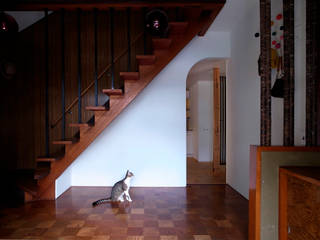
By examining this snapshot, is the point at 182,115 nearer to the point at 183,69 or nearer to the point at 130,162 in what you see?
the point at 183,69

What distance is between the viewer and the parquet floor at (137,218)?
6.75ft

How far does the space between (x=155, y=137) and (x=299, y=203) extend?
2420 mm

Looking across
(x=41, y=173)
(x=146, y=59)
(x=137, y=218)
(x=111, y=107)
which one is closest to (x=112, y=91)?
(x=111, y=107)

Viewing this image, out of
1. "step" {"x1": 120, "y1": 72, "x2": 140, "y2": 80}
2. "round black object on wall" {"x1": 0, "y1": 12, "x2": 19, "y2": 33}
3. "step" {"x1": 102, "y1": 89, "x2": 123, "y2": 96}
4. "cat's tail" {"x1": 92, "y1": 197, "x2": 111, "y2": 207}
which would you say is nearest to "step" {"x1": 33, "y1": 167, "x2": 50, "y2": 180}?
"cat's tail" {"x1": 92, "y1": 197, "x2": 111, "y2": 207}

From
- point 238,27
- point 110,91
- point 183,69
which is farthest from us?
point 183,69

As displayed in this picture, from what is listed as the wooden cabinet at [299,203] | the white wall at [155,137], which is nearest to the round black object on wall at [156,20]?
the white wall at [155,137]

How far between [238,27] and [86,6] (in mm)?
2408

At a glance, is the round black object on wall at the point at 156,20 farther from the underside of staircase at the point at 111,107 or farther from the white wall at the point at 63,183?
the white wall at the point at 63,183

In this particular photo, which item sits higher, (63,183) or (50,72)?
(50,72)

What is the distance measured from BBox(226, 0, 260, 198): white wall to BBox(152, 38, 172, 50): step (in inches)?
46.0

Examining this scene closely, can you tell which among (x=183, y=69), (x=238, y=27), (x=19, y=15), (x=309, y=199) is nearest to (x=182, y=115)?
(x=183, y=69)

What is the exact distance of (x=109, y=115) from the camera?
2.91 m

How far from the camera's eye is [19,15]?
3818mm

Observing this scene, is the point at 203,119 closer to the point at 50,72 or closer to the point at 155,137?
the point at 155,137
